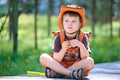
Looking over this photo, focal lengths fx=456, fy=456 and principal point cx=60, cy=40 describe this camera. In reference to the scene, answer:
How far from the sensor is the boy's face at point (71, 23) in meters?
6.04

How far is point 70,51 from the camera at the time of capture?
609 centimetres

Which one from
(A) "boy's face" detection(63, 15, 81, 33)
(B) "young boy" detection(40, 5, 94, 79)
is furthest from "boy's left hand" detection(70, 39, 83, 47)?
(A) "boy's face" detection(63, 15, 81, 33)

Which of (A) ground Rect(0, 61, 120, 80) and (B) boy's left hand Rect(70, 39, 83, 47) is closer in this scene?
(B) boy's left hand Rect(70, 39, 83, 47)

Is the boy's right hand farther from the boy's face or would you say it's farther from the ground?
the ground

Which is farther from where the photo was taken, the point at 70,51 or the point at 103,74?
the point at 103,74

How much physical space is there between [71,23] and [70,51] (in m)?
0.37

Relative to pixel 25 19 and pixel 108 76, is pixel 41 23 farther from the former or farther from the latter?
pixel 108 76

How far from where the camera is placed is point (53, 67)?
6137 millimetres

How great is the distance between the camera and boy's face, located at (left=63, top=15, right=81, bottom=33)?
6.04m

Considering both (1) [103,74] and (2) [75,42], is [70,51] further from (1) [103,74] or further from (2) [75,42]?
(1) [103,74]

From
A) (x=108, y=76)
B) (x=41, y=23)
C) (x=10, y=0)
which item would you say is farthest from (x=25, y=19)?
(x=108, y=76)

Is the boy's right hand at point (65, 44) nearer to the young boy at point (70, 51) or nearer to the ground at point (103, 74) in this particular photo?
the young boy at point (70, 51)

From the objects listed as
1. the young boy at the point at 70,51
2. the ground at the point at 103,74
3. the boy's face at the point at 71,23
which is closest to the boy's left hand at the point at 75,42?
the young boy at the point at 70,51

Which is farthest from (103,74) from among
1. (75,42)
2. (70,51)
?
(75,42)
